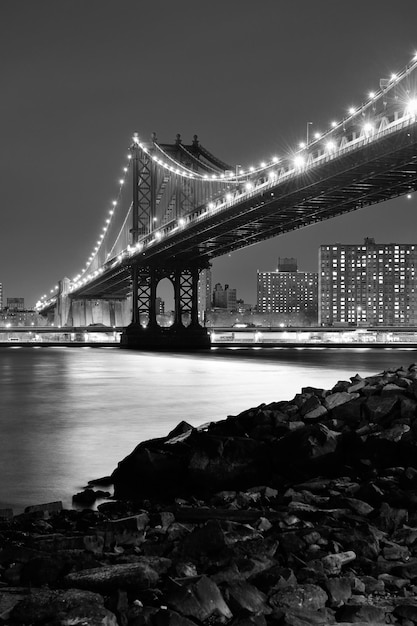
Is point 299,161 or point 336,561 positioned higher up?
point 299,161

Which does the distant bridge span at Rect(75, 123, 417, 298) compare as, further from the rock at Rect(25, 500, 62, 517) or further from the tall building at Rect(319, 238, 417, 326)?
the tall building at Rect(319, 238, 417, 326)

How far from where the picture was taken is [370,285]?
19350 cm

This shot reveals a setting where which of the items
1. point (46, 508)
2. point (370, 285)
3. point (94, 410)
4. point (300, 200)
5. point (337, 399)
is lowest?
point (94, 410)

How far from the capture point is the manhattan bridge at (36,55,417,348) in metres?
33.6

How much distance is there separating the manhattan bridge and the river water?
10.1 meters

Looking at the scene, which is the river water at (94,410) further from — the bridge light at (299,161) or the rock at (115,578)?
the bridge light at (299,161)

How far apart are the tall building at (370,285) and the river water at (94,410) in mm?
159763

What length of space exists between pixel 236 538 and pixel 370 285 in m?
192

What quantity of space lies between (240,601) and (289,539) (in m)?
1.11

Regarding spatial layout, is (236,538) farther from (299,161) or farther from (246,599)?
(299,161)

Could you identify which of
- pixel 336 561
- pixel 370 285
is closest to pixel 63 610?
pixel 336 561

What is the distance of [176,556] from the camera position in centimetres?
536

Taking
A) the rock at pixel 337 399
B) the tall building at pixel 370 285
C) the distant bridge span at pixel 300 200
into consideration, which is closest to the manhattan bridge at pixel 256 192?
the distant bridge span at pixel 300 200

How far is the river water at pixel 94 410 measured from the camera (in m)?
9.25
